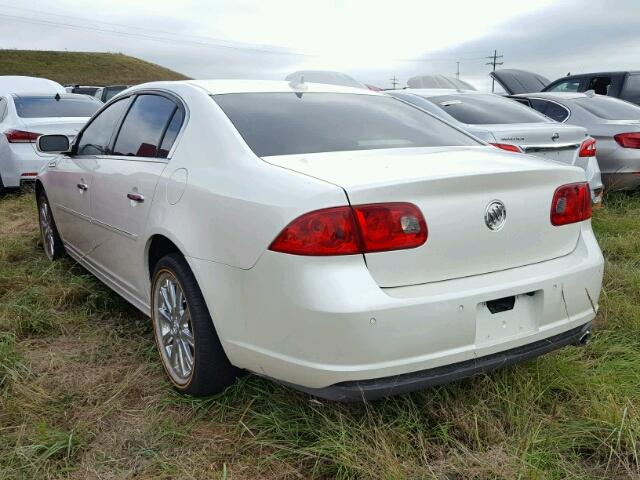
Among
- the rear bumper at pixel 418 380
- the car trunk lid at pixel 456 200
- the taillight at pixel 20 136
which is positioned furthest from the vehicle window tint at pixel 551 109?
the taillight at pixel 20 136

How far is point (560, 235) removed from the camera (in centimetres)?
254

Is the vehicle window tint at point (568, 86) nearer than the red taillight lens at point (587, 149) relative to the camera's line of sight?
No

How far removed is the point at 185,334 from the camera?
8.86ft

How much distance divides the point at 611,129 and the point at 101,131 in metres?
5.32

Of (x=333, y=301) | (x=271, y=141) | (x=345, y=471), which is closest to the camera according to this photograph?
(x=333, y=301)

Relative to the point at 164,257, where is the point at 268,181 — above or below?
above

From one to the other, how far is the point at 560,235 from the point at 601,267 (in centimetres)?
28

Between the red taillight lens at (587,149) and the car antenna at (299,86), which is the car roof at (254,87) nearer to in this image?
the car antenna at (299,86)

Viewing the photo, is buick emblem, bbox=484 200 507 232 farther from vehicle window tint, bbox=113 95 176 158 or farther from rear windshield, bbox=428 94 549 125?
rear windshield, bbox=428 94 549 125

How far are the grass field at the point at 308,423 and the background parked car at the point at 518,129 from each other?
2.44 meters

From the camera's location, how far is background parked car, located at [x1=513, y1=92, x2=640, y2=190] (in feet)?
21.5

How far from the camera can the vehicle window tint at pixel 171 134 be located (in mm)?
2943

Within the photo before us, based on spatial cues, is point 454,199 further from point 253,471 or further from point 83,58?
point 83,58

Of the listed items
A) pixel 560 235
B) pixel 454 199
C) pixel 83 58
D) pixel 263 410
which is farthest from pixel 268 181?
pixel 83 58
